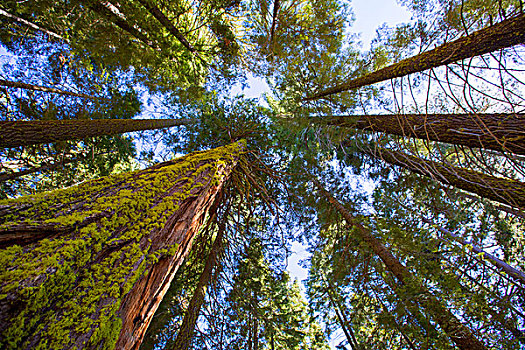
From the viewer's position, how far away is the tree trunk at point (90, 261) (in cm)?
74

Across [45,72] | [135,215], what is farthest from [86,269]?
[45,72]

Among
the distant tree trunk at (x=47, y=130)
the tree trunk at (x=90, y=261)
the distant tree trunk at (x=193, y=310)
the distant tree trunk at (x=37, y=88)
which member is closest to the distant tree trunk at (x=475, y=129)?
the tree trunk at (x=90, y=261)

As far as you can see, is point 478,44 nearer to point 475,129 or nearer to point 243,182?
point 475,129

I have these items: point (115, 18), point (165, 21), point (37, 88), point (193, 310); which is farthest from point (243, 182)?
point (37, 88)

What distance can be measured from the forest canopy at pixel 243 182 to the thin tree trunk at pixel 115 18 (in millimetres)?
45

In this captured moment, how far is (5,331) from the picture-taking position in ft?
2.18

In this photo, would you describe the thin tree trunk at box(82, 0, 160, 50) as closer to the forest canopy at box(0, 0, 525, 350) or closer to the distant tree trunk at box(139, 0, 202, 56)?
the forest canopy at box(0, 0, 525, 350)

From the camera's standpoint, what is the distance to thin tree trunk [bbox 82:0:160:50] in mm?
5293

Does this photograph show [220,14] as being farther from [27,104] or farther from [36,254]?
[36,254]

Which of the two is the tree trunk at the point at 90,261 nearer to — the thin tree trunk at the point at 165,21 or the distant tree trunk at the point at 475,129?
the distant tree trunk at the point at 475,129

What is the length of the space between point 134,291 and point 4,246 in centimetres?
55

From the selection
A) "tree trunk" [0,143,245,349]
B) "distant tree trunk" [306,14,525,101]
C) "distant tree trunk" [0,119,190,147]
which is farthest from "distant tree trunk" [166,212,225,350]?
"distant tree trunk" [306,14,525,101]

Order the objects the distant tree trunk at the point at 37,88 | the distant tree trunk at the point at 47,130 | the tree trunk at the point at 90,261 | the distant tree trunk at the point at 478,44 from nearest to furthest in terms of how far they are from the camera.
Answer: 1. the tree trunk at the point at 90,261
2. the distant tree trunk at the point at 478,44
3. the distant tree trunk at the point at 47,130
4. the distant tree trunk at the point at 37,88

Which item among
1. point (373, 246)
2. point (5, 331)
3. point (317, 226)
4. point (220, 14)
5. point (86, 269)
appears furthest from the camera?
point (317, 226)
